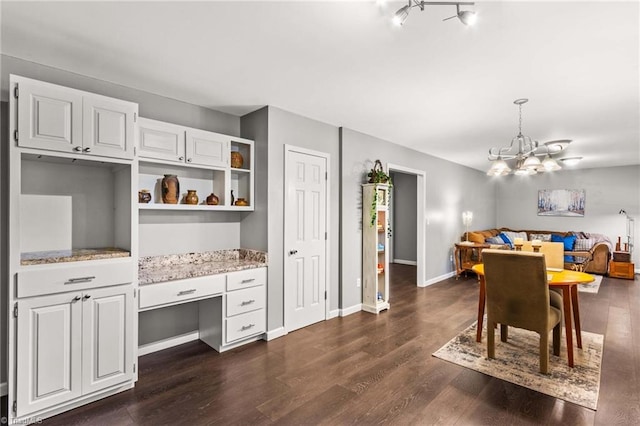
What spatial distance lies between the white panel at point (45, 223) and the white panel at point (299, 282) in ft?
7.03

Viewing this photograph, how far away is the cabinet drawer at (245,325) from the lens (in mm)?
3154

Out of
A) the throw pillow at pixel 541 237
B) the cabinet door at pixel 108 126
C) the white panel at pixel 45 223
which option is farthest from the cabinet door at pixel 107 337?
the throw pillow at pixel 541 237

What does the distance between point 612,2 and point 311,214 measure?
2.99m

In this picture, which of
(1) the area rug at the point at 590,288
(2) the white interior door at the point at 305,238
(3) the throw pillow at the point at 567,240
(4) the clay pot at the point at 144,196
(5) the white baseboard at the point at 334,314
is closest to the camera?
(4) the clay pot at the point at 144,196

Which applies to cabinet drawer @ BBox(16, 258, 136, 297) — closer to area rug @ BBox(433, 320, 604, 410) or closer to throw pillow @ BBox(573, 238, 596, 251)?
area rug @ BBox(433, 320, 604, 410)

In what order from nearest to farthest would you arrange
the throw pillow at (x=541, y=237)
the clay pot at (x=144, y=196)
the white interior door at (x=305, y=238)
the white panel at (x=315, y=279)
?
the clay pot at (x=144, y=196) → the white interior door at (x=305, y=238) → the white panel at (x=315, y=279) → the throw pillow at (x=541, y=237)

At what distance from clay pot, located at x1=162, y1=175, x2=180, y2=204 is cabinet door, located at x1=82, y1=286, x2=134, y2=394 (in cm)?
92

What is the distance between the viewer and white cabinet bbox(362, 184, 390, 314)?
4379mm

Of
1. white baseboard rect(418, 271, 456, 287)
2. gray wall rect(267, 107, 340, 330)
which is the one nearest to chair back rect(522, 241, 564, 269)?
white baseboard rect(418, 271, 456, 287)

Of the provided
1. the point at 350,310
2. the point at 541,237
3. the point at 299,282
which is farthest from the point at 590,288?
the point at 299,282

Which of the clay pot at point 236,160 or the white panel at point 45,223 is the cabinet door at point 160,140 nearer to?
the clay pot at point 236,160

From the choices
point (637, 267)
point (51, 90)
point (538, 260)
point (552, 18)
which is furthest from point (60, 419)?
point (637, 267)

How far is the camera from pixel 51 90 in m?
2.17

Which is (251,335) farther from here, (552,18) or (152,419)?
(552,18)
